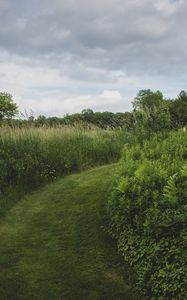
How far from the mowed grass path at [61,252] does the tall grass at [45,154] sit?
1209 mm

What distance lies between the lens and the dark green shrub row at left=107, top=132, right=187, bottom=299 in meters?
5.09

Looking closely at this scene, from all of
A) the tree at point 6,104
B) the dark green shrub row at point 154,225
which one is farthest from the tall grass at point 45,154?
the tree at point 6,104

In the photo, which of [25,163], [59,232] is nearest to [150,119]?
[25,163]

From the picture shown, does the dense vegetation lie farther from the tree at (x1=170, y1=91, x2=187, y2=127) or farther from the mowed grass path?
the tree at (x1=170, y1=91, x2=187, y2=127)

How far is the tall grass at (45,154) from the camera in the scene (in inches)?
434

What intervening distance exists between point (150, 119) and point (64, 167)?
268cm

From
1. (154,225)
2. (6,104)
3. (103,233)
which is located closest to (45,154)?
(103,233)

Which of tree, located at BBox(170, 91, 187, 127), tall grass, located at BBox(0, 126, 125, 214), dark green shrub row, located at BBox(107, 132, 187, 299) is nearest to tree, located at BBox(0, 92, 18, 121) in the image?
tree, located at BBox(170, 91, 187, 127)

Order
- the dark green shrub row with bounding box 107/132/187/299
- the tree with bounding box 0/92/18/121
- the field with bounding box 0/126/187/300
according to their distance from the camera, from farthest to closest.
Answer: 1. the tree with bounding box 0/92/18/121
2. the field with bounding box 0/126/187/300
3. the dark green shrub row with bounding box 107/132/187/299

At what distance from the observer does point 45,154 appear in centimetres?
1207

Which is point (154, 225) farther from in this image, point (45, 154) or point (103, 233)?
point (45, 154)

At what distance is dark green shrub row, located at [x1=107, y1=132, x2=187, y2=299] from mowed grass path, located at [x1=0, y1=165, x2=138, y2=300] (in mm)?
315

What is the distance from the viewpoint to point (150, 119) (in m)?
11.9

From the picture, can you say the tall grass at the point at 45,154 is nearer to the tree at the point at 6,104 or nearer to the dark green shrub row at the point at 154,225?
the dark green shrub row at the point at 154,225
